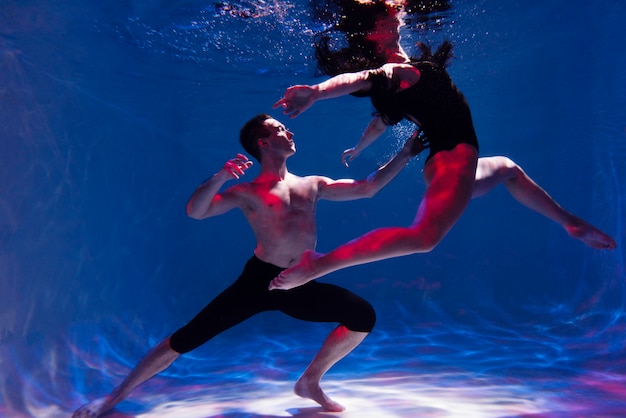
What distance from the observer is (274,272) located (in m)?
4.71

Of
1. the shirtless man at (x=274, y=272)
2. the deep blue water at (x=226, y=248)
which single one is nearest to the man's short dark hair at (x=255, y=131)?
the shirtless man at (x=274, y=272)

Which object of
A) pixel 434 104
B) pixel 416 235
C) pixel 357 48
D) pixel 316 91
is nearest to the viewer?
pixel 416 235

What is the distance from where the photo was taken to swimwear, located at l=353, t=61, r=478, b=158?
3637 millimetres

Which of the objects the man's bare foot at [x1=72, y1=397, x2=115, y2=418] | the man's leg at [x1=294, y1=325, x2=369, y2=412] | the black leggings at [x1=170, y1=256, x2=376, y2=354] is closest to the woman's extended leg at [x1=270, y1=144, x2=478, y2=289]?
the black leggings at [x1=170, y1=256, x2=376, y2=354]

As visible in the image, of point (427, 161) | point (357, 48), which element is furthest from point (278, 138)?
point (357, 48)

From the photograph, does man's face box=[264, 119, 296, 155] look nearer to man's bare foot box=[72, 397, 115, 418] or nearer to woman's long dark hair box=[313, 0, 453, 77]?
woman's long dark hair box=[313, 0, 453, 77]

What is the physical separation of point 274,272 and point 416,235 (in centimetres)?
205

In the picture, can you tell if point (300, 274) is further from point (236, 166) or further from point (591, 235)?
point (591, 235)

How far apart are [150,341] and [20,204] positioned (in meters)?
4.78

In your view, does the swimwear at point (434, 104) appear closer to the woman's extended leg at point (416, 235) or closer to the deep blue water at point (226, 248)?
the woman's extended leg at point (416, 235)

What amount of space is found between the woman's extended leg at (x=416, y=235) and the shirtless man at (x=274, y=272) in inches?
43.4

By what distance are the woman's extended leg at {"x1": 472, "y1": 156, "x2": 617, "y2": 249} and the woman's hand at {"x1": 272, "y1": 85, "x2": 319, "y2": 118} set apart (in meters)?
1.82

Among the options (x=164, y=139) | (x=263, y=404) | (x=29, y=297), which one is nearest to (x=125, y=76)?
(x=164, y=139)

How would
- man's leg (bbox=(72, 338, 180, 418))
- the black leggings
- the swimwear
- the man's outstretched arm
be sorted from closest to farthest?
the swimwear
the man's outstretched arm
the black leggings
man's leg (bbox=(72, 338, 180, 418))
